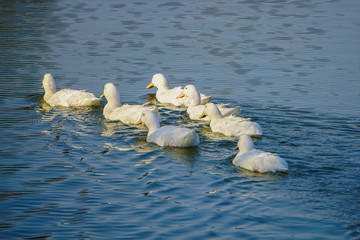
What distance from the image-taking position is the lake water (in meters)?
7.50

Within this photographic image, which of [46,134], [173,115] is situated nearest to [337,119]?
[173,115]

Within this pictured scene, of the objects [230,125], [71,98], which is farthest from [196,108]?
[71,98]

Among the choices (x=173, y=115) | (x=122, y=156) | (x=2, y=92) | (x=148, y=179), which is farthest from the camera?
(x=2, y=92)

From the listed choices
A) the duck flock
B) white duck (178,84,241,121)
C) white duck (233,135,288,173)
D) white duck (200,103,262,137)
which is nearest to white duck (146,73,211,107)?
the duck flock

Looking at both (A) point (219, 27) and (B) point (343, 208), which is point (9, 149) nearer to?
(B) point (343, 208)

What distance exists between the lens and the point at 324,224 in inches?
285

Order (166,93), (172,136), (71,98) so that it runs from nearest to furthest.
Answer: (172,136) → (71,98) → (166,93)

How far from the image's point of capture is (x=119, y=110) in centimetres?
1252

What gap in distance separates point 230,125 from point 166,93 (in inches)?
142

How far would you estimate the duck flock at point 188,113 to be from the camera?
9266 millimetres

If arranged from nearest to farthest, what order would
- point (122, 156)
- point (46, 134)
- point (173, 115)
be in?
point (122, 156) → point (46, 134) → point (173, 115)

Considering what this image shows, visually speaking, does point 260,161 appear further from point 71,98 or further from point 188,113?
point 71,98

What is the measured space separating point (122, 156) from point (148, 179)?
1.37m

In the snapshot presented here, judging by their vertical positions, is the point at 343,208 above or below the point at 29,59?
below
